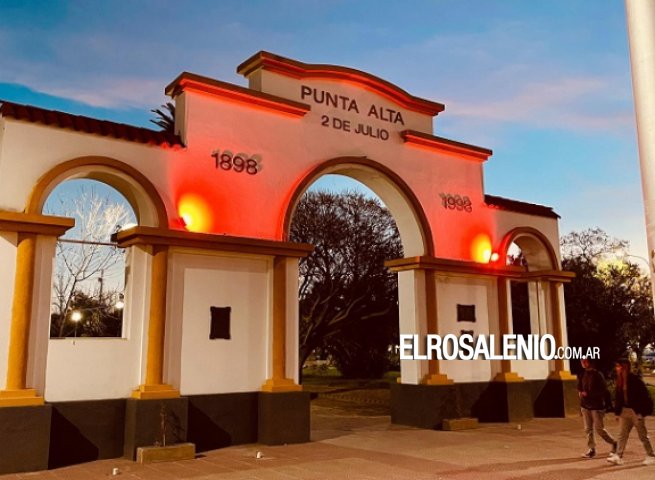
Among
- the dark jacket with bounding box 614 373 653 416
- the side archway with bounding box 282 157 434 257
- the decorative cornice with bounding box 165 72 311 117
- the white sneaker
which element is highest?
the decorative cornice with bounding box 165 72 311 117

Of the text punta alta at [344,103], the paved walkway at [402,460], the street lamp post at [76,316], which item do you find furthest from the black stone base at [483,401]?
the street lamp post at [76,316]

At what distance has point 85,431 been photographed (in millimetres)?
10047

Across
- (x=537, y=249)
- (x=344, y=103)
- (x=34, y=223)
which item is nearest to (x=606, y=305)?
(x=537, y=249)

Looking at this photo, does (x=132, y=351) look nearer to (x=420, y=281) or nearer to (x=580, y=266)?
(x=420, y=281)

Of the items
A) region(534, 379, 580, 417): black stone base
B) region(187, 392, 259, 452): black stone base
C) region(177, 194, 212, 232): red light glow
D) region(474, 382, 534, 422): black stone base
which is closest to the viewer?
region(187, 392, 259, 452): black stone base

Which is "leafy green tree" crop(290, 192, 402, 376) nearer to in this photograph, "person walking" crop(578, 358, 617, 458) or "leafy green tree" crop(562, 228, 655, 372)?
"leafy green tree" crop(562, 228, 655, 372)

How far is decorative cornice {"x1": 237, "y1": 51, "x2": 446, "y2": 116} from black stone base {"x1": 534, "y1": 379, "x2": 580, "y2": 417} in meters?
7.62

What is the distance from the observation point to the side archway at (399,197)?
14023 mm

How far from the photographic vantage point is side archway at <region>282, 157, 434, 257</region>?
14023mm

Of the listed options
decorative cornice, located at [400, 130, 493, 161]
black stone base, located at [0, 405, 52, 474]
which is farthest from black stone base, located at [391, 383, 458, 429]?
black stone base, located at [0, 405, 52, 474]

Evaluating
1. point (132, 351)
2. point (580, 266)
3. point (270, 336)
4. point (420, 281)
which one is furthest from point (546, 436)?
point (580, 266)

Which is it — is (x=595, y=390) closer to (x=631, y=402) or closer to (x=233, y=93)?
(x=631, y=402)

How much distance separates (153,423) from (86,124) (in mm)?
4971

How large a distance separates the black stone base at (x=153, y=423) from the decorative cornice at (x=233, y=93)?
5.57 metres
